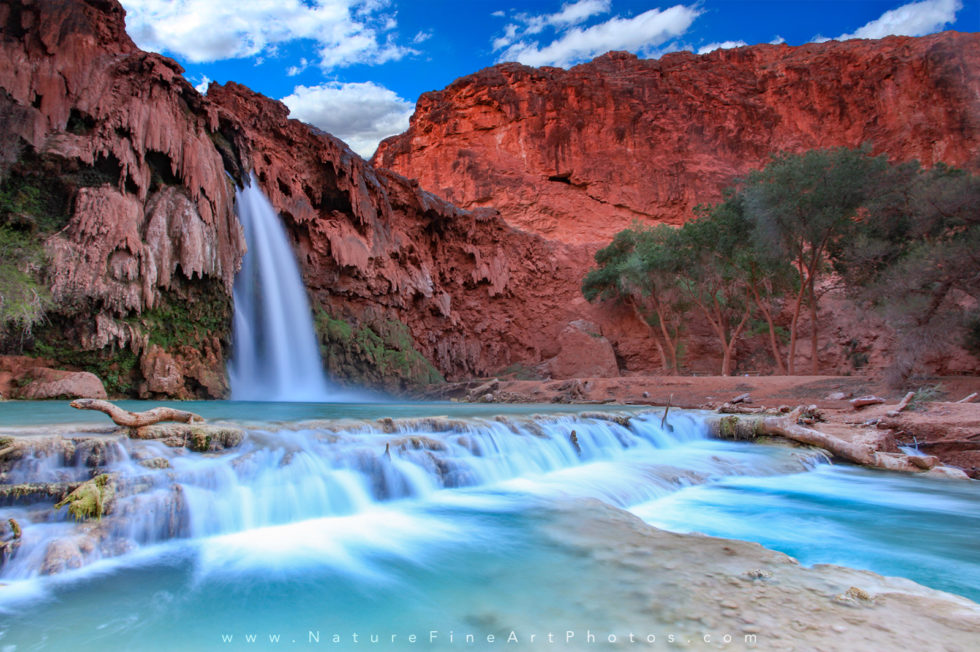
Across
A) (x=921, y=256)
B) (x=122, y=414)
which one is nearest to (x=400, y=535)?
(x=122, y=414)

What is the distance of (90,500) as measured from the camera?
13.2 feet

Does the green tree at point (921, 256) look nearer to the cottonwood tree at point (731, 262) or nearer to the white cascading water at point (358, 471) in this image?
the cottonwood tree at point (731, 262)

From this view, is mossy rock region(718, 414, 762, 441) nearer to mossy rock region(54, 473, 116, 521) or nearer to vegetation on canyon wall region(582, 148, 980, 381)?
vegetation on canyon wall region(582, 148, 980, 381)

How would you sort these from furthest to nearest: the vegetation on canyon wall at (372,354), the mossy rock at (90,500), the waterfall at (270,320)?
1. the vegetation on canyon wall at (372,354)
2. the waterfall at (270,320)
3. the mossy rock at (90,500)

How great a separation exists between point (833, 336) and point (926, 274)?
16.7m

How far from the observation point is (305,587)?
3.56m

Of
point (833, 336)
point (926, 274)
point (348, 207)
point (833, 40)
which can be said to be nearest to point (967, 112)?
point (833, 40)

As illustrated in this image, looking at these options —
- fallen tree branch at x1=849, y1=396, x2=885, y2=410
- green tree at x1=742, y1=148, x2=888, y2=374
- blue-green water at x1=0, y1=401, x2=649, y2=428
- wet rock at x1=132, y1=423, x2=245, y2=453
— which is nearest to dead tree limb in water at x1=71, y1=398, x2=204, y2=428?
wet rock at x1=132, y1=423, x2=245, y2=453

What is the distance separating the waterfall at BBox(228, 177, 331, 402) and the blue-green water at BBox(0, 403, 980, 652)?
545 inches

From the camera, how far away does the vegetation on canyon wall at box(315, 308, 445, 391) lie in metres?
22.7

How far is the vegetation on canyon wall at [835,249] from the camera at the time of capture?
13.9m

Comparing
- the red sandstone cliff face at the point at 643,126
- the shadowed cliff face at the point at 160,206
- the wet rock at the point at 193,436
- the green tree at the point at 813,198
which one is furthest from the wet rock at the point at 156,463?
the red sandstone cliff face at the point at 643,126

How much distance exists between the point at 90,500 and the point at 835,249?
23.9m

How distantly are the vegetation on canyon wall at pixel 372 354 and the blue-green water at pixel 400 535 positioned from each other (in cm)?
1547
